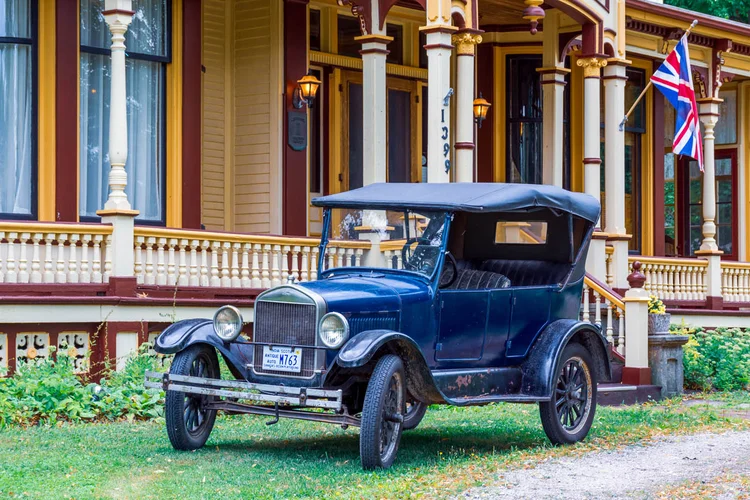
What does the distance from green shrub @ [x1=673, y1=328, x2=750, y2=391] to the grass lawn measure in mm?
3659

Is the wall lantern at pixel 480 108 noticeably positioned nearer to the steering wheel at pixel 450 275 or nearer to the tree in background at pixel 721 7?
the steering wheel at pixel 450 275

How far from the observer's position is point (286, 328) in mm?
8984

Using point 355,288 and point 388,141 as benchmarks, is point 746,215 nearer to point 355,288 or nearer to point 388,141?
point 388,141

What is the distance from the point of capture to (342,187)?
17.9 m

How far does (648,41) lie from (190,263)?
10025 millimetres

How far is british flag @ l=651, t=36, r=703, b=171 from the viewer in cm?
1750

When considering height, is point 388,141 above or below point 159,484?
above

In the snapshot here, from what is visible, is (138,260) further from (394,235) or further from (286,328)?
(286,328)

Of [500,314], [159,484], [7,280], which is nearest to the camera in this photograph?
[159,484]

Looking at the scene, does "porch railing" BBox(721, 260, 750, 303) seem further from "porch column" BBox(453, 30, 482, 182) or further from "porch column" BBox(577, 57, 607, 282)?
"porch column" BBox(453, 30, 482, 182)

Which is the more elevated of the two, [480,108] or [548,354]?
[480,108]

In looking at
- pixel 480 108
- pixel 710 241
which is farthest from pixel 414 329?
pixel 710 241

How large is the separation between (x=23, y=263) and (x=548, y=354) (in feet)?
17.7

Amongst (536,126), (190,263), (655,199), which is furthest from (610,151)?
(190,263)
